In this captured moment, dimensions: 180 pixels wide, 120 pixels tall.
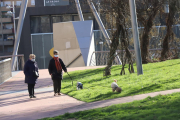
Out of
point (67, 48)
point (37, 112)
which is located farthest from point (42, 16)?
point (37, 112)

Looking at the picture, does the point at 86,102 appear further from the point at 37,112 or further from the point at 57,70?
the point at 57,70

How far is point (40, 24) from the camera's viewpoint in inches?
1813

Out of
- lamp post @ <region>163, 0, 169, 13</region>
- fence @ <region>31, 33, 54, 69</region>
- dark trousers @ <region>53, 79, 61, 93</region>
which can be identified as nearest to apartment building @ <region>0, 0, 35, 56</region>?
fence @ <region>31, 33, 54, 69</region>

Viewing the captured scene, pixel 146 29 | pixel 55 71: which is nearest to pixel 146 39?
pixel 146 29

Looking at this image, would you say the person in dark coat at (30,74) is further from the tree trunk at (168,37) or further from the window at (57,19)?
the window at (57,19)

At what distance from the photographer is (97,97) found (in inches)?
356

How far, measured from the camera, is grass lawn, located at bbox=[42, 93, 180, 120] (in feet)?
19.1

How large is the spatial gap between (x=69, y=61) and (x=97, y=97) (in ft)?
51.1

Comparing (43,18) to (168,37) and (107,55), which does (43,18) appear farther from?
(168,37)

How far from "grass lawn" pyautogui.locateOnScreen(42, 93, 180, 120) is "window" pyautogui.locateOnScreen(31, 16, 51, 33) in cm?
3926

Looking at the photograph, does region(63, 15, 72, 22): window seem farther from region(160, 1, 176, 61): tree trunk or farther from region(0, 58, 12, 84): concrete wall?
region(0, 58, 12, 84): concrete wall

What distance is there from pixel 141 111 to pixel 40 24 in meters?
41.2

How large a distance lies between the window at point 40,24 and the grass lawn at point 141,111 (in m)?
39.3

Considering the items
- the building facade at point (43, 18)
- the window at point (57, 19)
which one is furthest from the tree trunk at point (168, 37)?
the window at point (57, 19)
